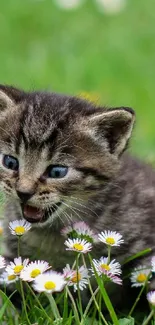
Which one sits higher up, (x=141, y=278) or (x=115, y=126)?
(x=115, y=126)

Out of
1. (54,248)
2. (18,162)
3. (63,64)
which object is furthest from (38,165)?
(63,64)

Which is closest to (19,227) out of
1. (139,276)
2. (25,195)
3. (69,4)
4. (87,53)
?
(25,195)

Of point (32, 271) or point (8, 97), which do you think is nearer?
point (32, 271)

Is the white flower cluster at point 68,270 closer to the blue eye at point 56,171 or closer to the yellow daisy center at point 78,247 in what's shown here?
the yellow daisy center at point 78,247

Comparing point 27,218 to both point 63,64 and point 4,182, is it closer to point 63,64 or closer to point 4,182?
point 4,182

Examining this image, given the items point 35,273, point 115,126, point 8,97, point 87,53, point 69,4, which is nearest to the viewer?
point 35,273

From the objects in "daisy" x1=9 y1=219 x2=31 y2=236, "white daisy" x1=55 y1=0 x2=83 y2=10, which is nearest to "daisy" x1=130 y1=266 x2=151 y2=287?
"daisy" x1=9 y1=219 x2=31 y2=236

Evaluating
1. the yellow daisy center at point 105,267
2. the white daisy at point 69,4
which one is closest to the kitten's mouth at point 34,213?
the yellow daisy center at point 105,267

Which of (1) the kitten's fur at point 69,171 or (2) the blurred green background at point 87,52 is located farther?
(2) the blurred green background at point 87,52

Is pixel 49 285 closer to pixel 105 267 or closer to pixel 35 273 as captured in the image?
pixel 35 273
